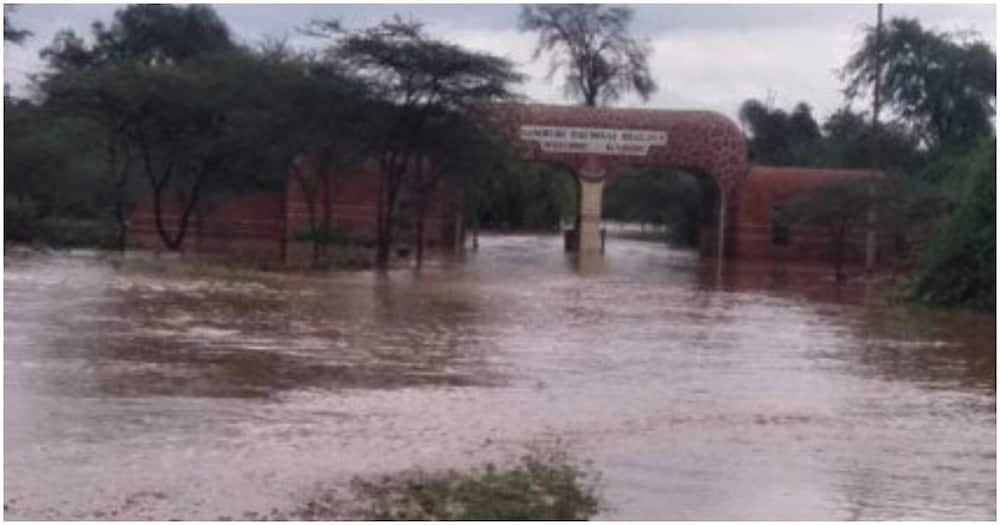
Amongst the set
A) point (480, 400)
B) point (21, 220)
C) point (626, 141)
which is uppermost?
point (626, 141)

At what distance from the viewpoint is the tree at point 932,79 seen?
6831 centimetres

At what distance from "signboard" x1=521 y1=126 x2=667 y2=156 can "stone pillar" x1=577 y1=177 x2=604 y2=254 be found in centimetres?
105

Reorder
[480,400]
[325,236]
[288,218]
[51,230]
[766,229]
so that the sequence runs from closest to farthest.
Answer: [480,400] → [325,236] → [51,230] → [288,218] → [766,229]

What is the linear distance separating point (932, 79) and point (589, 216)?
55.0 feet

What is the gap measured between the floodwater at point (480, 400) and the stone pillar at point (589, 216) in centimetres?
2961

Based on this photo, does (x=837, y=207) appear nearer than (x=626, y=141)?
Yes

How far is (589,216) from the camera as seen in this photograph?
60.0m

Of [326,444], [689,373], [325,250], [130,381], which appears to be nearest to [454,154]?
[325,250]

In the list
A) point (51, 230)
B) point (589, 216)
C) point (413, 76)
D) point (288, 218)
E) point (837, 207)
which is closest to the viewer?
point (413, 76)

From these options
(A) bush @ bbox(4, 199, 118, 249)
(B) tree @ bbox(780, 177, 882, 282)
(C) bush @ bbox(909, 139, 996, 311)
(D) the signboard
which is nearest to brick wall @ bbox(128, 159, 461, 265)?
(A) bush @ bbox(4, 199, 118, 249)

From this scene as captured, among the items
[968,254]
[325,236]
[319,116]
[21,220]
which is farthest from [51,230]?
[968,254]

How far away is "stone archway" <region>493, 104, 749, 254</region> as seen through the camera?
5794 cm

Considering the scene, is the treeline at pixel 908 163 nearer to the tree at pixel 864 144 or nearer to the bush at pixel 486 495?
the tree at pixel 864 144

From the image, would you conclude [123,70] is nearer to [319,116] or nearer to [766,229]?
[319,116]
